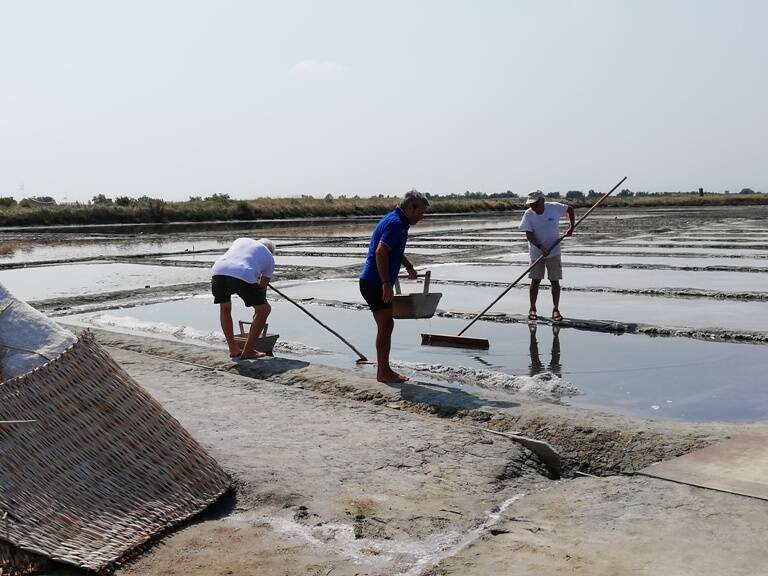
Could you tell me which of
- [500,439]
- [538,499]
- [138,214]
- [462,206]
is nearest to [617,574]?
[538,499]

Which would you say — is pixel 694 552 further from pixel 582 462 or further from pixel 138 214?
pixel 138 214

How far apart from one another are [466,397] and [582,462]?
1198 mm

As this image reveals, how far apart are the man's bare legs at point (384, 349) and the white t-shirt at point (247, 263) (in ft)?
4.15

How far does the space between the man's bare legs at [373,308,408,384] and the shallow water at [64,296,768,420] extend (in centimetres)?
49

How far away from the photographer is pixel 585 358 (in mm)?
7281

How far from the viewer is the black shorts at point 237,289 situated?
277 inches

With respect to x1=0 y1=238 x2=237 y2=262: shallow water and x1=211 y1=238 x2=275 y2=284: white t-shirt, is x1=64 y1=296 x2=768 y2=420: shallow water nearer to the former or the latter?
x1=211 y1=238 x2=275 y2=284: white t-shirt

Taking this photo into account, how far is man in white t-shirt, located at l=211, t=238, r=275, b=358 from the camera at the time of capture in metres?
7.02

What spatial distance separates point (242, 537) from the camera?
3.50 metres

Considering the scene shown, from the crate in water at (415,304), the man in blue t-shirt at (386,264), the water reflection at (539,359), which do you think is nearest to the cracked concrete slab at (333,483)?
the man in blue t-shirt at (386,264)

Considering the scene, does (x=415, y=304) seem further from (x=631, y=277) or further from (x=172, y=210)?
(x=172, y=210)

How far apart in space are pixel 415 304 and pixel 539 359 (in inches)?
50.0

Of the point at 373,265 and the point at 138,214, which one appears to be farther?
the point at 138,214

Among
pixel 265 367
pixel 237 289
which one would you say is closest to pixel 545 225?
pixel 237 289
